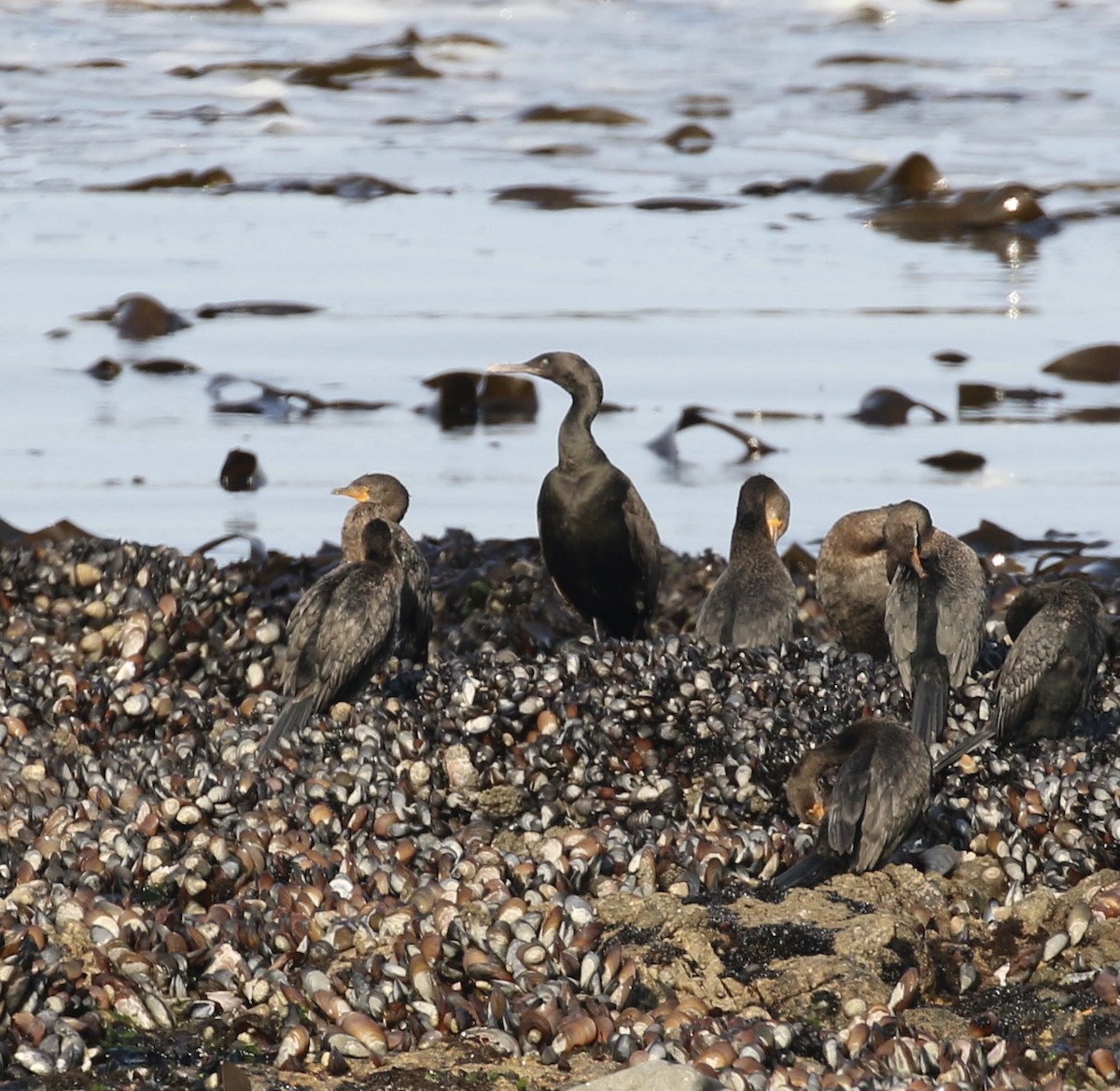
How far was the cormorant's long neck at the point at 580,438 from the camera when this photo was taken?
8.99m

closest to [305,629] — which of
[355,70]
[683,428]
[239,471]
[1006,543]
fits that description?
[239,471]

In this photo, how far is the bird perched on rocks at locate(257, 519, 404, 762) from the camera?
704 centimetres

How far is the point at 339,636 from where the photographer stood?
711 centimetres

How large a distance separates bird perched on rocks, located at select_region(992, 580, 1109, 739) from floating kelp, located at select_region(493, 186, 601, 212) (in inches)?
428

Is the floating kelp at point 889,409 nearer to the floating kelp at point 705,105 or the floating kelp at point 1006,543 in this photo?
the floating kelp at point 1006,543

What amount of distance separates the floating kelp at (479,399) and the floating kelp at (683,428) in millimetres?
1231

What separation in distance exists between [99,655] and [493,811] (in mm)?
2363

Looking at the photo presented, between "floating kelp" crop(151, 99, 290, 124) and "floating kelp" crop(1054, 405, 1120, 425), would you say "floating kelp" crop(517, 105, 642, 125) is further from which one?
"floating kelp" crop(1054, 405, 1120, 425)

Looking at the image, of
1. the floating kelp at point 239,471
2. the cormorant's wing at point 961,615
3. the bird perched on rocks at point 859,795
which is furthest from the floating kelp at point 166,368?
the bird perched on rocks at point 859,795

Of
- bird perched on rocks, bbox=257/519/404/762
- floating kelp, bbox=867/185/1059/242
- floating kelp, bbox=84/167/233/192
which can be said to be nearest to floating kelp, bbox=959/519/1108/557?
bird perched on rocks, bbox=257/519/404/762

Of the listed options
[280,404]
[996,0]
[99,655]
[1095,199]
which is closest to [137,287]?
[280,404]

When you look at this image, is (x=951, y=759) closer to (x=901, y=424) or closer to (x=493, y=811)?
(x=493, y=811)

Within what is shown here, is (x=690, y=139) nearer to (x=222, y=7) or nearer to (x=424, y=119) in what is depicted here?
(x=424, y=119)

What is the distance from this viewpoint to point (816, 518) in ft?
33.6
